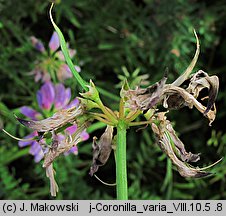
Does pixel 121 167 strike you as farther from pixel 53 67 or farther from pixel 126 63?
pixel 126 63

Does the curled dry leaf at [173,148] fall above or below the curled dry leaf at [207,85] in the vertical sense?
below

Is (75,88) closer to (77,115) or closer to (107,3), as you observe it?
(107,3)

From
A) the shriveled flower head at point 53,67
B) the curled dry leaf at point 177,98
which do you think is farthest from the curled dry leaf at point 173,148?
the shriveled flower head at point 53,67

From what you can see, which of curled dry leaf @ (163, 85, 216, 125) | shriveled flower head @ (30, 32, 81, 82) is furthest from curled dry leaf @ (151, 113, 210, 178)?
shriveled flower head @ (30, 32, 81, 82)

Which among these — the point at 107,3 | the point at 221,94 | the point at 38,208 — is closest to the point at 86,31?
the point at 107,3

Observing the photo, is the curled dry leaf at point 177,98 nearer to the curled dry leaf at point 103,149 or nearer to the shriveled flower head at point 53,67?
the curled dry leaf at point 103,149

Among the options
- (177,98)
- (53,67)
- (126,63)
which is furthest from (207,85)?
(126,63)
